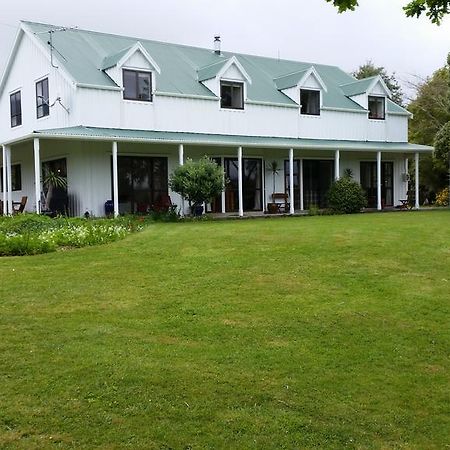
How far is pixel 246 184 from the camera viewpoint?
26125mm

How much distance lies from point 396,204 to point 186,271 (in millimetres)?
23414

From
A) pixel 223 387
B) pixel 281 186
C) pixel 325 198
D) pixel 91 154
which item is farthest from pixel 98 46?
pixel 223 387

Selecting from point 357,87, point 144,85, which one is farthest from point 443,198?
point 144,85

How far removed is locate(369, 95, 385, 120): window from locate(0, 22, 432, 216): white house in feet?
0.18

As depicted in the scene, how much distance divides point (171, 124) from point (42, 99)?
17.2ft

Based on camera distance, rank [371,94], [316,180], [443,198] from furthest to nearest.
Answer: [443,198] < [371,94] < [316,180]

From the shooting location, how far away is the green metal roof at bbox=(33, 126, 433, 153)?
65.5 feet

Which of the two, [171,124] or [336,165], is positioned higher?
[171,124]

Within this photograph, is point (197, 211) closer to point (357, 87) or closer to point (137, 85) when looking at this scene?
point (137, 85)

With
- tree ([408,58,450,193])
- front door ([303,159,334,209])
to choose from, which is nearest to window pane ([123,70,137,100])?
front door ([303,159,334,209])

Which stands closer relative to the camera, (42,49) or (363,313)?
(363,313)

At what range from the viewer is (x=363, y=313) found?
745 centimetres

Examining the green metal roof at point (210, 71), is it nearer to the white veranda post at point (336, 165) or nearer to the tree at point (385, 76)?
the white veranda post at point (336, 165)

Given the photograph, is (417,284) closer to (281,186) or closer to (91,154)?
(91,154)
